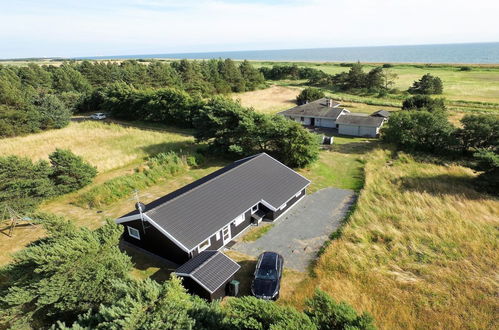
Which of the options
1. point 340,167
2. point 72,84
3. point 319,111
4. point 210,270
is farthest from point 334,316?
point 72,84

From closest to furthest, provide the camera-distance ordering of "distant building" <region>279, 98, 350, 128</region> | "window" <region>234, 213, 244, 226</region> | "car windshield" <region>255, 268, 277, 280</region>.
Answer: "car windshield" <region>255, 268, 277, 280</region> → "window" <region>234, 213, 244, 226</region> → "distant building" <region>279, 98, 350, 128</region>

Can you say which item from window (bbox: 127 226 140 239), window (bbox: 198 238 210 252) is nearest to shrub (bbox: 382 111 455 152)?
window (bbox: 198 238 210 252)

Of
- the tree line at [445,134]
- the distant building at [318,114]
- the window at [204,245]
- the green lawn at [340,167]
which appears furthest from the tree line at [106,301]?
the distant building at [318,114]

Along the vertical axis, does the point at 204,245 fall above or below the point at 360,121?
below

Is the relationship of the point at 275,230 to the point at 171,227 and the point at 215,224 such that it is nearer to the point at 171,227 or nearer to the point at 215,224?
the point at 215,224

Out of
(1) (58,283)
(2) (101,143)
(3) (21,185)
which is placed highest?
(1) (58,283)

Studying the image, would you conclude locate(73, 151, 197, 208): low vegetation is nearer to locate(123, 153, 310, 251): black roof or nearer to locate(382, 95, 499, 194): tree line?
locate(123, 153, 310, 251): black roof

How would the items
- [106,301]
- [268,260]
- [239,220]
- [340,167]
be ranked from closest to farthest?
1. [106,301]
2. [268,260]
3. [239,220]
4. [340,167]

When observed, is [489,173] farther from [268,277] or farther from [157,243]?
[157,243]
